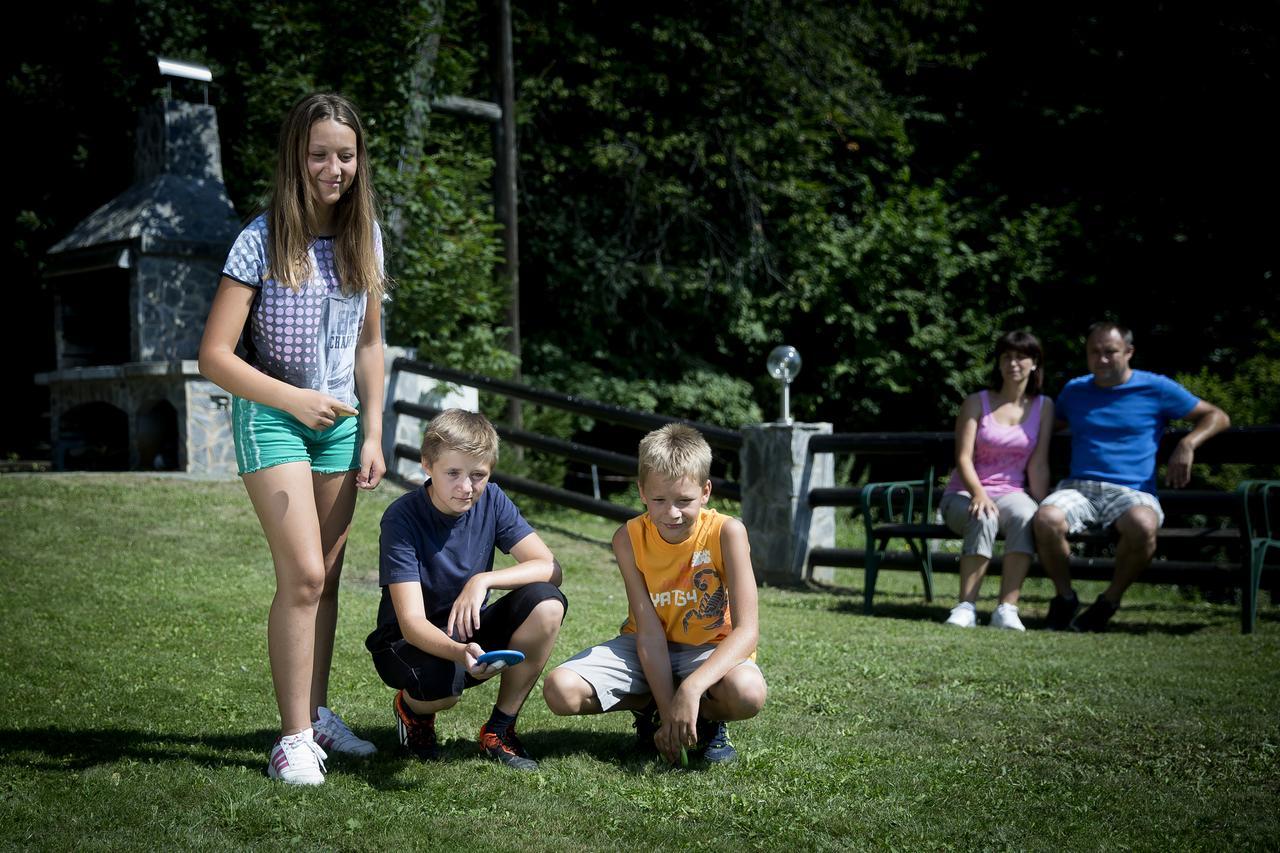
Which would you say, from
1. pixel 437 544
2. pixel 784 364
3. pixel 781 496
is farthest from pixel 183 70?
pixel 437 544

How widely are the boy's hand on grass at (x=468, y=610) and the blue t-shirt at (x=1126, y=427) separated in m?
3.87

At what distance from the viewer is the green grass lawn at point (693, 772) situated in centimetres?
285

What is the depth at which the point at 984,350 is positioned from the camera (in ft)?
49.1

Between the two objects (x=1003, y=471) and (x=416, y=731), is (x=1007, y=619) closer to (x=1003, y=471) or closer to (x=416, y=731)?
(x=1003, y=471)

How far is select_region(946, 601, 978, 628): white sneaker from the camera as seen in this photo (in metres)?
5.93

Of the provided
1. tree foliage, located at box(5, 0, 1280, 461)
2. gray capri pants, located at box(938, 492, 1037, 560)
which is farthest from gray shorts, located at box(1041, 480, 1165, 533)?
tree foliage, located at box(5, 0, 1280, 461)

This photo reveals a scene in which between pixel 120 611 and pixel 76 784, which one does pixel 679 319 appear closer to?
pixel 120 611

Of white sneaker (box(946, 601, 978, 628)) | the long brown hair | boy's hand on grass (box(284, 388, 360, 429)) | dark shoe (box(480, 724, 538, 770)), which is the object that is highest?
the long brown hair

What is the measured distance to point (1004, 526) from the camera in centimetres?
616

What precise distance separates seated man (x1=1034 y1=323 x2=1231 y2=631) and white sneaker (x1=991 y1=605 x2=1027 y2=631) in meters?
0.20

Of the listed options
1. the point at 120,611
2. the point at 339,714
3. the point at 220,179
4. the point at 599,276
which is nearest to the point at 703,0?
the point at 599,276

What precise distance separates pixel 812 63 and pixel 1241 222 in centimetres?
550

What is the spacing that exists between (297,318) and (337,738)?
1211mm

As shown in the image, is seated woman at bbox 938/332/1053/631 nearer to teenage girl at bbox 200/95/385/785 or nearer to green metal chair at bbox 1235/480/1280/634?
green metal chair at bbox 1235/480/1280/634
